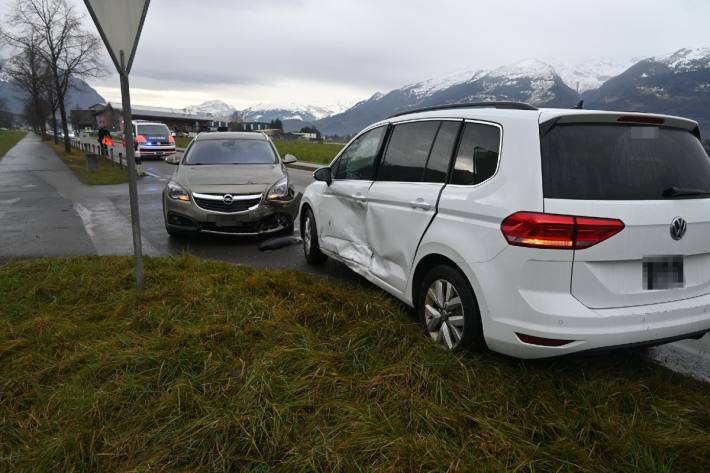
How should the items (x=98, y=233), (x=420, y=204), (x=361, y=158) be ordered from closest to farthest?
1. (x=420, y=204)
2. (x=361, y=158)
3. (x=98, y=233)

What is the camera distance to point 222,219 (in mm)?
6789

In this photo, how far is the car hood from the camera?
6999 mm

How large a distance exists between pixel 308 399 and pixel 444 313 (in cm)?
108

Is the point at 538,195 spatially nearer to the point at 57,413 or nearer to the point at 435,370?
the point at 435,370

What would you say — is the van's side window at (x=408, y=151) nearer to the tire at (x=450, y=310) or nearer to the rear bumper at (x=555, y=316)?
the tire at (x=450, y=310)

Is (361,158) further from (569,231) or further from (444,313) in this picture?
(569,231)

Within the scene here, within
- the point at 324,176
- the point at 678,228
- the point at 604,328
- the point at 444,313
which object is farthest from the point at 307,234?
the point at 678,228

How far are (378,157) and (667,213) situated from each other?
2349 mm

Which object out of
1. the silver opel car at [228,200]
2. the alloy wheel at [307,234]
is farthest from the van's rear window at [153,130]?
the alloy wheel at [307,234]

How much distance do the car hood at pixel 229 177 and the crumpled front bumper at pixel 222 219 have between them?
0.30 meters

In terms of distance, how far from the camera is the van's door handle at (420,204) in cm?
346

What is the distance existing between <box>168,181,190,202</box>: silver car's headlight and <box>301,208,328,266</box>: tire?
1853mm

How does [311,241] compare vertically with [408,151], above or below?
below

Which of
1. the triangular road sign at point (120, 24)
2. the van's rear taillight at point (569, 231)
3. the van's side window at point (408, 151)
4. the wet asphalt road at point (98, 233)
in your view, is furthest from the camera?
the wet asphalt road at point (98, 233)
